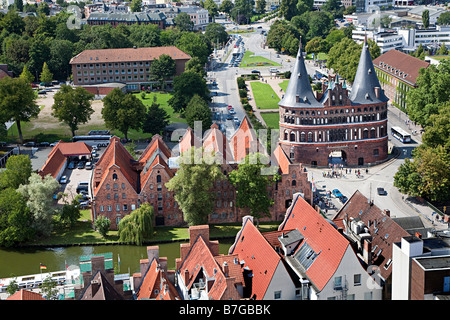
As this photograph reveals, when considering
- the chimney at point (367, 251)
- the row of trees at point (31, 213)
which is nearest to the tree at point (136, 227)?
the row of trees at point (31, 213)

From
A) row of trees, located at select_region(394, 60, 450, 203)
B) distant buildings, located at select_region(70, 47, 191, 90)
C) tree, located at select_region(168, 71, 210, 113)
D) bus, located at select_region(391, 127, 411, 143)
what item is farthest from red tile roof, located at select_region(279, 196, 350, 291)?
distant buildings, located at select_region(70, 47, 191, 90)

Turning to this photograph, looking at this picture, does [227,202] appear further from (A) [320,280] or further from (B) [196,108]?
(B) [196,108]

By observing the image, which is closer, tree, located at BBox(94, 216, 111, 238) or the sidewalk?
tree, located at BBox(94, 216, 111, 238)

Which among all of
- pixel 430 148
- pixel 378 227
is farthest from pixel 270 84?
pixel 378 227

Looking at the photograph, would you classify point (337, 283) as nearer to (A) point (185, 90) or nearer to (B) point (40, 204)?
(B) point (40, 204)

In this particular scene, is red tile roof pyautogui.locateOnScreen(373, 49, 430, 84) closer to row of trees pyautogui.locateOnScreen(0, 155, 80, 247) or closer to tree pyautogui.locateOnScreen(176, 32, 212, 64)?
tree pyautogui.locateOnScreen(176, 32, 212, 64)

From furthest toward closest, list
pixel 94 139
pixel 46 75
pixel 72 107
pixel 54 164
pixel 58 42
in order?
1. pixel 58 42
2. pixel 46 75
3. pixel 94 139
4. pixel 72 107
5. pixel 54 164
